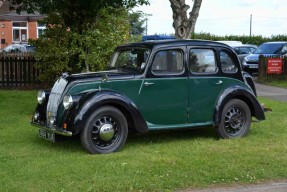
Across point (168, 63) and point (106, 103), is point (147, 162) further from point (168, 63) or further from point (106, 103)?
point (168, 63)

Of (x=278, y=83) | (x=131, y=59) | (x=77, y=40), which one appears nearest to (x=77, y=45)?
(x=77, y=40)

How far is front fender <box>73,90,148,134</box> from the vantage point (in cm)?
727

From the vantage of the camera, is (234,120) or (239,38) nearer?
(234,120)

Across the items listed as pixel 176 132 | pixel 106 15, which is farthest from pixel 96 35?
pixel 176 132

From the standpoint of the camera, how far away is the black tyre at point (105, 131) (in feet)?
24.2

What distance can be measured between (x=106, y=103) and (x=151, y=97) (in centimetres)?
84

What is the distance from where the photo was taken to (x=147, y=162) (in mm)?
6898

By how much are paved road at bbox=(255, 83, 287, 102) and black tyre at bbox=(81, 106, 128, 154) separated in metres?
9.08

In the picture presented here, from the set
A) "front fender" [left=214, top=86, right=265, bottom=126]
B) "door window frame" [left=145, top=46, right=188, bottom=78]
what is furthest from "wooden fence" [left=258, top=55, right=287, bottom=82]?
"door window frame" [left=145, top=46, right=188, bottom=78]

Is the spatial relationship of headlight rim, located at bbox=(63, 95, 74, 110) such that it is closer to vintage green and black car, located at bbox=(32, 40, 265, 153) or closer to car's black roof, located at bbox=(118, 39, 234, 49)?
vintage green and black car, located at bbox=(32, 40, 265, 153)

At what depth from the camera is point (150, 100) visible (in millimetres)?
7938

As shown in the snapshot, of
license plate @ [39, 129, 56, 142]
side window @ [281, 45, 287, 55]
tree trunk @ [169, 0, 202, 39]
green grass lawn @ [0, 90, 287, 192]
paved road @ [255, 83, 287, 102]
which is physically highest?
tree trunk @ [169, 0, 202, 39]

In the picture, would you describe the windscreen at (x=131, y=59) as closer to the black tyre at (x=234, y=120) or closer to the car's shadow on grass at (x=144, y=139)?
the car's shadow on grass at (x=144, y=139)

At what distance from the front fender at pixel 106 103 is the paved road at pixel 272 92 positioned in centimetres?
883
